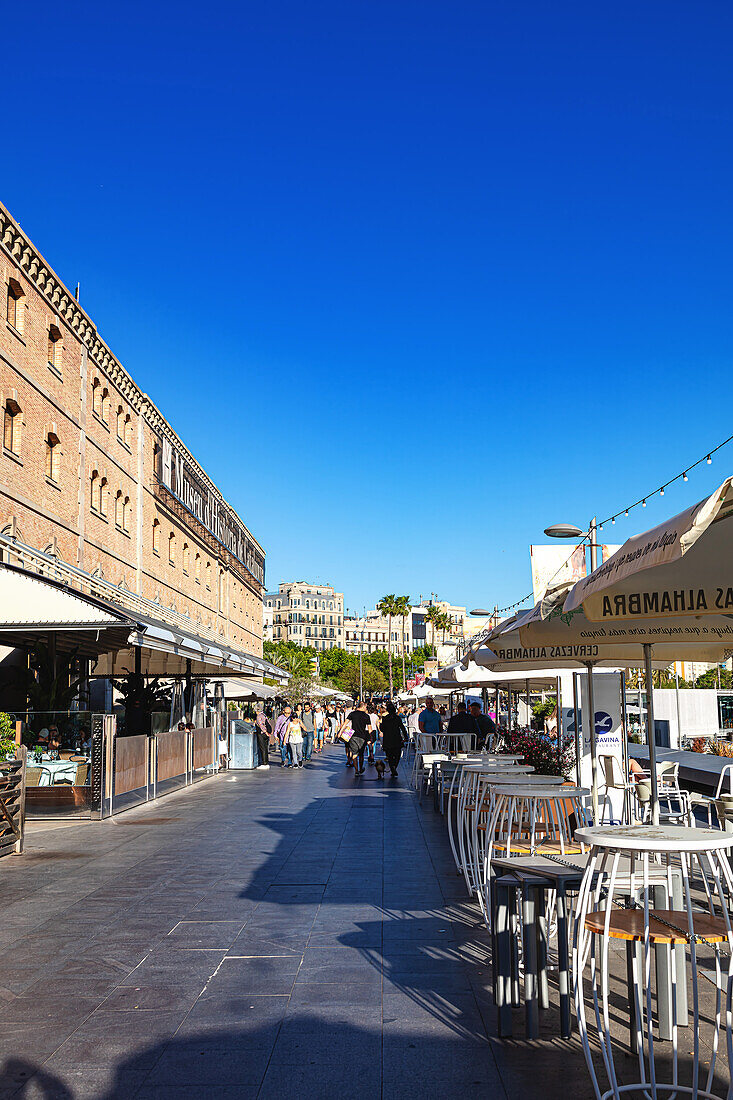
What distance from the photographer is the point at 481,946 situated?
6867 mm

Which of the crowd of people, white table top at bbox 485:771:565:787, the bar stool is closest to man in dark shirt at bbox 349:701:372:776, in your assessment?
the crowd of people

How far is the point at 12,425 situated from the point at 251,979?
19372 millimetres

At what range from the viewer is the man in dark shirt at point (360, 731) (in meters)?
25.4

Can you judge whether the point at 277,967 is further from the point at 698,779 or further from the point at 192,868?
the point at 698,779

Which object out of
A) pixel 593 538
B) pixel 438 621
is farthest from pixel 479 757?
pixel 438 621

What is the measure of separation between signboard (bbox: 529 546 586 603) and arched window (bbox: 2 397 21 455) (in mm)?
15620

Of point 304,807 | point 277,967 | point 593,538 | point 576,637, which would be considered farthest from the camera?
point 304,807

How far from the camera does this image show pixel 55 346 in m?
26.1

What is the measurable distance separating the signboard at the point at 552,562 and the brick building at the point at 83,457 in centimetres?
1414

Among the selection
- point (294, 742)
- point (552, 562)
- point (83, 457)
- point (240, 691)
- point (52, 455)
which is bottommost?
point (294, 742)

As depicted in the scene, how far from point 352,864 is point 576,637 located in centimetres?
361

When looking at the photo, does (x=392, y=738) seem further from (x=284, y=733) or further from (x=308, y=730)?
(x=308, y=730)

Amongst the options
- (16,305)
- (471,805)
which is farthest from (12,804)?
A: (16,305)

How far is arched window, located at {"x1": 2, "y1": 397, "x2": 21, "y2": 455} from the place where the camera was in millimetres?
22531
